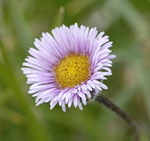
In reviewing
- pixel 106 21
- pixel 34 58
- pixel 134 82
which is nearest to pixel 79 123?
pixel 134 82

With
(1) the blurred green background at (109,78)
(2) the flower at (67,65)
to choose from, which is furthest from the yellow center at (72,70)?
(1) the blurred green background at (109,78)

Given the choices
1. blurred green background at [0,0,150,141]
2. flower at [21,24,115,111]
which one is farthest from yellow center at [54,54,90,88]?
blurred green background at [0,0,150,141]

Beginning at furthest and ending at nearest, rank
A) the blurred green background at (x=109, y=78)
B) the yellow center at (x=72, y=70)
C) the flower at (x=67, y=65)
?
1. the blurred green background at (x=109, y=78)
2. the yellow center at (x=72, y=70)
3. the flower at (x=67, y=65)

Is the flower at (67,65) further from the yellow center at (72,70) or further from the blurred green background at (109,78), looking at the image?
the blurred green background at (109,78)

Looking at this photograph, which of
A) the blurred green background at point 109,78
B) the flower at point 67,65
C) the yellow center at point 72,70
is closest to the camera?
the flower at point 67,65

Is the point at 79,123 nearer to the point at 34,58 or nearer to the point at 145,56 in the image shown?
the point at 145,56

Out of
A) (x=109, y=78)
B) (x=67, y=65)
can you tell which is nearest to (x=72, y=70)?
(x=67, y=65)

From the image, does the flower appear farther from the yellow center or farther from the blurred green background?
the blurred green background
